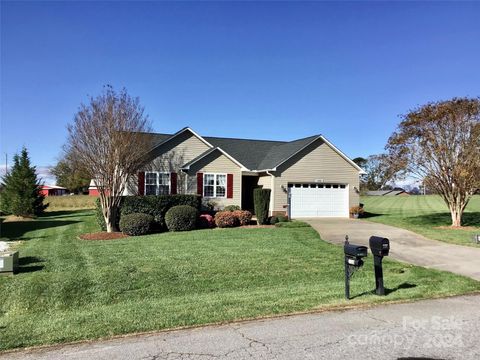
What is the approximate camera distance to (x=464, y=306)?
6.89 meters

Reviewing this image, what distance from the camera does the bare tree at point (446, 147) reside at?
19.2 metres

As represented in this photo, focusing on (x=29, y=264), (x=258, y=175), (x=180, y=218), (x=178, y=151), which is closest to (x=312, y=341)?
(x=29, y=264)

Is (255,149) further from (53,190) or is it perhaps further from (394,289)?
(53,190)

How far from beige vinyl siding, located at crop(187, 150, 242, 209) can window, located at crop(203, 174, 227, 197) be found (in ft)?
0.79

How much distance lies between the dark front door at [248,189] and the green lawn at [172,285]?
1231cm

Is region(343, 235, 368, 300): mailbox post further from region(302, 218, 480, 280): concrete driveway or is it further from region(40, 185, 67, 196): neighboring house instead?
region(40, 185, 67, 196): neighboring house

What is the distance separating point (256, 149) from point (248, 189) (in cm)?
320

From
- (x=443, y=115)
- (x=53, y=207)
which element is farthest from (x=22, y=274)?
(x=53, y=207)

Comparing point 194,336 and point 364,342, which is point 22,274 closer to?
point 194,336

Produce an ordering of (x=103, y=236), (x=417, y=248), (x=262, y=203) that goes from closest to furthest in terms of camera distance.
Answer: (x=417, y=248)
(x=103, y=236)
(x=262, y=203)

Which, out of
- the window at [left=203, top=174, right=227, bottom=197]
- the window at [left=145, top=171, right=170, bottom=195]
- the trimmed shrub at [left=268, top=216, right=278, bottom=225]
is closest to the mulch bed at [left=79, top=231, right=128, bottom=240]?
the window at [left=145, top=171, right=170, bottom=195]

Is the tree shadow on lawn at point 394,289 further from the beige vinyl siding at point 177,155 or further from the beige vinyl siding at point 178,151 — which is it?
the beige vinyl siding at point 178,151

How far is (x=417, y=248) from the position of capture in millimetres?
13461

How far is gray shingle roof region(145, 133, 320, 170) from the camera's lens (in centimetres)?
2486
